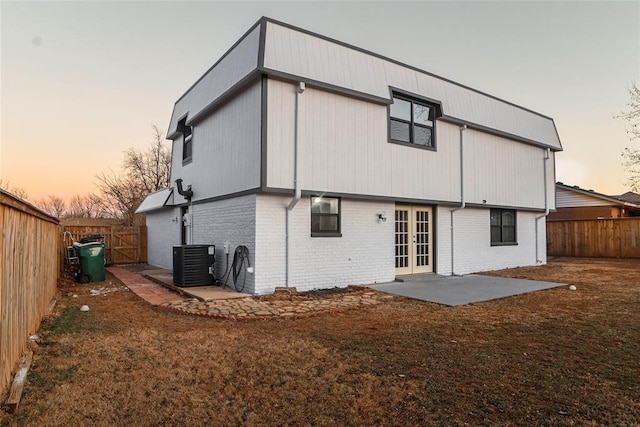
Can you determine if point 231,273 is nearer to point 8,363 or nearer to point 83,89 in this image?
point 8,363

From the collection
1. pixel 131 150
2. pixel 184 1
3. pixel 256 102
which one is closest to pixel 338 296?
pixel 256 102

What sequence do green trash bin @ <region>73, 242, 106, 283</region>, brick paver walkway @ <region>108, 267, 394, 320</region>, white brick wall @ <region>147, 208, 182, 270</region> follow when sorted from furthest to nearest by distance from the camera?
white brick wall @ <region>147, 208, 182, 270</region>, green trash bin @ <region>73, 242, 106, 283</region>, brick paver walkway @ <region>108, 267, 394, 320</region>

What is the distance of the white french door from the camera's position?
10250mm

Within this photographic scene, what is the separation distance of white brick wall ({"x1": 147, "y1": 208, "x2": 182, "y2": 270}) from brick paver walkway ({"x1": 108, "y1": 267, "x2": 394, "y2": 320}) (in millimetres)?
4702

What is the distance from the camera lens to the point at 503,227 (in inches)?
523

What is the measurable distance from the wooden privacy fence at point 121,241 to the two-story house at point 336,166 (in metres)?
3.48

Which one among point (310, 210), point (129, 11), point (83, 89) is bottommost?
point (310, 210)

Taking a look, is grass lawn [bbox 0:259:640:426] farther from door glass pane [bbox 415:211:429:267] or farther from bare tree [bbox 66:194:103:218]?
bare tree [bbox 66:194:103:218]

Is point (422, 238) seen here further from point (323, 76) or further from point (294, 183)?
point (323, 76)

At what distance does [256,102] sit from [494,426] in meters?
7.00

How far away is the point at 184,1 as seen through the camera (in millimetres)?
10117

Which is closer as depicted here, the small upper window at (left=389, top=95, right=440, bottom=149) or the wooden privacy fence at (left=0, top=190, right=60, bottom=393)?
the wooden privacy fence at (left=0, top=190, right=60, bottom=393)

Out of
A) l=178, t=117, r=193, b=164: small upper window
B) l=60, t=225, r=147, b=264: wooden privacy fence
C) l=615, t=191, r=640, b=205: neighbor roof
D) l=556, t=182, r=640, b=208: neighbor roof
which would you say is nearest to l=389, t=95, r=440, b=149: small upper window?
l=178, t=117, r=193, b=164: small upper window

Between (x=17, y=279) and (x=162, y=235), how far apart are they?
10838mm
